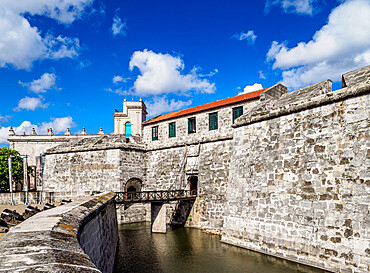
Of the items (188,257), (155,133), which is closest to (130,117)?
(155,133)

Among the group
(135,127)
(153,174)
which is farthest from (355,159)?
(135,127)

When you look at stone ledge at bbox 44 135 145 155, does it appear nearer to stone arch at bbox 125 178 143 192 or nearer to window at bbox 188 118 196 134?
stone arch at bbox 125 178 143 192

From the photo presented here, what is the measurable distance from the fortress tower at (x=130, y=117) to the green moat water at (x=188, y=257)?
2168 cm

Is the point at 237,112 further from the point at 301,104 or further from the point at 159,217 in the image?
the point at 159,217

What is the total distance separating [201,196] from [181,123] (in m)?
5.89

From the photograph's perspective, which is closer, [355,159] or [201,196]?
[355,159]

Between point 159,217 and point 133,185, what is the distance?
5.59m

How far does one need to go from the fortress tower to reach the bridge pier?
2058 cm

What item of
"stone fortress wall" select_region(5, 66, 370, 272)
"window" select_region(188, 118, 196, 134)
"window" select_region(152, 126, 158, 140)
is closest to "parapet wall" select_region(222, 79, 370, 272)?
"stone fortress wall" select_region(5, 66, 370, 272)

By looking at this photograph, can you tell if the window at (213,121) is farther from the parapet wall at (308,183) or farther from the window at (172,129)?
the parapet wall at (308,183)

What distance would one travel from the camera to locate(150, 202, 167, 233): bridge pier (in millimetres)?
16781

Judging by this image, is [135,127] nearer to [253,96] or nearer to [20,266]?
[253,96]

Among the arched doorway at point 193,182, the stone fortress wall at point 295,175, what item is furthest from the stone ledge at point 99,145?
the arched doorway at point 193,182

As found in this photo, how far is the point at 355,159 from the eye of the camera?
9.59 m
